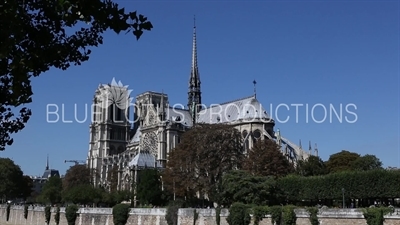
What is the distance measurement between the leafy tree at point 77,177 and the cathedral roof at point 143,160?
43.8ft

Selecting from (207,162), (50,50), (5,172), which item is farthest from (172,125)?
(50,50)

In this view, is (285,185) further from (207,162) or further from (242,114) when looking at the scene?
(242,114)

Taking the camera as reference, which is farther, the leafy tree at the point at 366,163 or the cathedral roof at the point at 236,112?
the cathedral roof at the point at 236,112

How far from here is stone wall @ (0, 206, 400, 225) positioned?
2992cm

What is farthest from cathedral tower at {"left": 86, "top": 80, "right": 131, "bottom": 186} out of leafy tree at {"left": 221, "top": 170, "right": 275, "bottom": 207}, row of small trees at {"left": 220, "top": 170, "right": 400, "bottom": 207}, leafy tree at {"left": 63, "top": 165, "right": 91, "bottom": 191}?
leafy tree at {"left": 221, "top": 170, "right": 275, "bottom": 207}

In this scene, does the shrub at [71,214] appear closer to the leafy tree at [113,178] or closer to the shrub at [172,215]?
the shrub at [172,215]

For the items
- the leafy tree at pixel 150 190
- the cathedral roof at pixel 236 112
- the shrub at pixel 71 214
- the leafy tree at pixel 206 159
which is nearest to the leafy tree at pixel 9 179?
the cathedral roof at pixel 236 112

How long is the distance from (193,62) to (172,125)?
17593 millimetres

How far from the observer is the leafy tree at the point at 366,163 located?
66.6 meters

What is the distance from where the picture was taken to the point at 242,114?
3221 inches

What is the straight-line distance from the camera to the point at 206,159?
5009cm

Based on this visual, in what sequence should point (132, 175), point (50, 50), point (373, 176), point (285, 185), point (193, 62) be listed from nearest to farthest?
point (50, 50)
point (373, 176)
point (285, 185)
point (132, 175)
point (193, 62)

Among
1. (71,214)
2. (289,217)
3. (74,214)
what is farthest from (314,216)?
(71,214)

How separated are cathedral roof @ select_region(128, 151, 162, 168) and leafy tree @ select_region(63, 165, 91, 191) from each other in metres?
Result: 13.4
